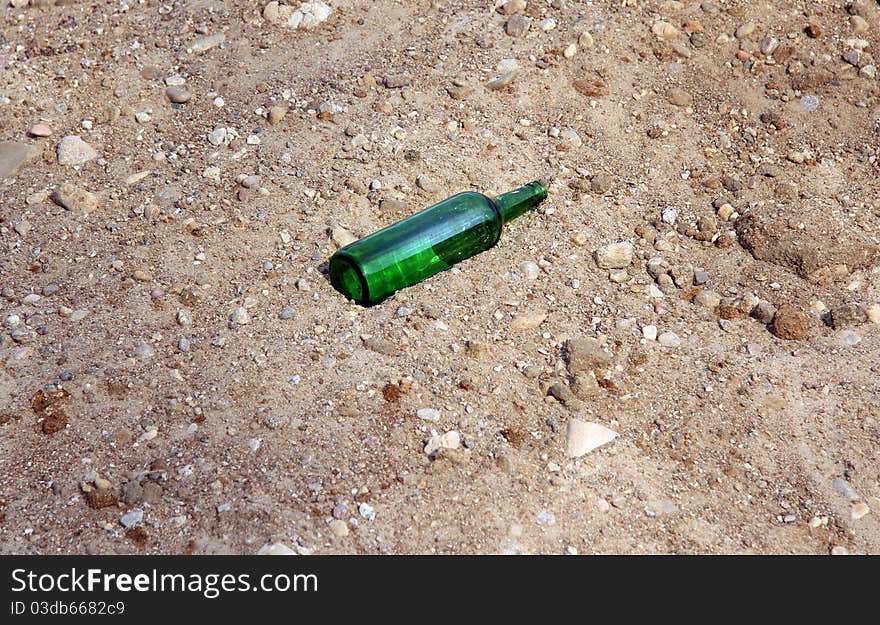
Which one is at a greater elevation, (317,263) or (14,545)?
(317,263)

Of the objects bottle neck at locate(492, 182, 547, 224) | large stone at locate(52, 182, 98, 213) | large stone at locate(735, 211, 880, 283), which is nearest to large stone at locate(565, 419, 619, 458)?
bottle neck at locate(492, 182, 547, 224)

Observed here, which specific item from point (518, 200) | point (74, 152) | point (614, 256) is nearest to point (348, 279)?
point (518, 200)

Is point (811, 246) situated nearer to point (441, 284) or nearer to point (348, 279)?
point (441, 284)

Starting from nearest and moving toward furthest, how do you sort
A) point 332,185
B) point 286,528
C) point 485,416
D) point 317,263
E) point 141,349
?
point 286,528, point 485,416, point 141,349, point 317,263, point 332,185

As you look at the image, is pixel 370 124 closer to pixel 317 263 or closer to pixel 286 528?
pixel 317 263

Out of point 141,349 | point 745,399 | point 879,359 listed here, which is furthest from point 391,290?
point 879,359

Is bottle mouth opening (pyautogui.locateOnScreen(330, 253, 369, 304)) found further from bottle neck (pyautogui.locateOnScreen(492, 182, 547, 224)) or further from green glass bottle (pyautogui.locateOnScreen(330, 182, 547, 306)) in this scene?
bottle neck (pyautogui.locateOnScreen(492, 182, 547, 224))

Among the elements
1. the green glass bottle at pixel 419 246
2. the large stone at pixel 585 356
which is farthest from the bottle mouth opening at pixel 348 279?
the large stone at pixel 585 356
